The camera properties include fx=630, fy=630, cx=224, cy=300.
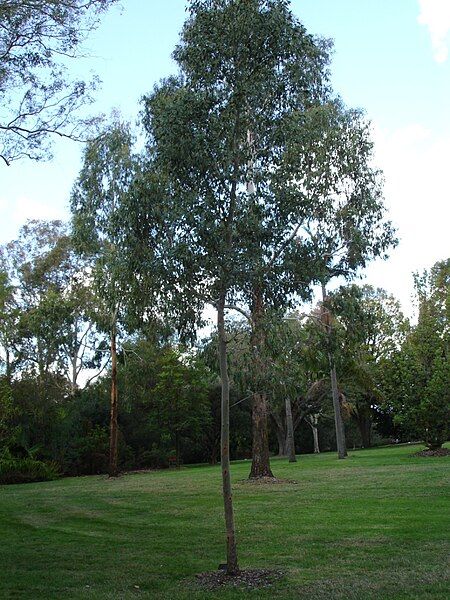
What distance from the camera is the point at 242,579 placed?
6.77 metres

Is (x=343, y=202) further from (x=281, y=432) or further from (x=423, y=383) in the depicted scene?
(x=281, y=432)

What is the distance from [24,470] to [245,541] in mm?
18836

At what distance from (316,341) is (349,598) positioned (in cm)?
624

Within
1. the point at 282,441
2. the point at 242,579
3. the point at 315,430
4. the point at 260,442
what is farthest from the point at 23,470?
the point at 315,430

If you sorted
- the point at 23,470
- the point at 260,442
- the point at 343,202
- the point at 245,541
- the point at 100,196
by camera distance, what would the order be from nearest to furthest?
the point at 245,541, the point at 343,202, the point at 260,442, the point at 100,196, the point at 23,470

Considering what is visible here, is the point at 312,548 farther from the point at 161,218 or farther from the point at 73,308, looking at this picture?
the point at 73,308

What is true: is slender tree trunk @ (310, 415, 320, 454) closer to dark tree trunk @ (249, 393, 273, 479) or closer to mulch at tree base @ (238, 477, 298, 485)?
dark tree trunk @ (249, 393, 273, 479)

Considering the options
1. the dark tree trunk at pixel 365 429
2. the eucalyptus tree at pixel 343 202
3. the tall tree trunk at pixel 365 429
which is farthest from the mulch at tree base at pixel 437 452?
the dark tree trunk at pixel 365 429

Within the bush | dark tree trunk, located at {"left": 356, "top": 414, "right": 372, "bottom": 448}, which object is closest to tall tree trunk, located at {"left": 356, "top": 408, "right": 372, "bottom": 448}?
dark tree trunk, located at {"left": 356, "top": 414, "right": 372, "bottom": 448}

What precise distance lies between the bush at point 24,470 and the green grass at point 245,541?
929 cm

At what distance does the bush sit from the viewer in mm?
24719

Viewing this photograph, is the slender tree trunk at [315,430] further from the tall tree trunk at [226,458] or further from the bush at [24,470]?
the tall tree trunk at [226,458]

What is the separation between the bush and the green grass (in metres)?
9.29

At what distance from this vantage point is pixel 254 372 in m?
12.3
